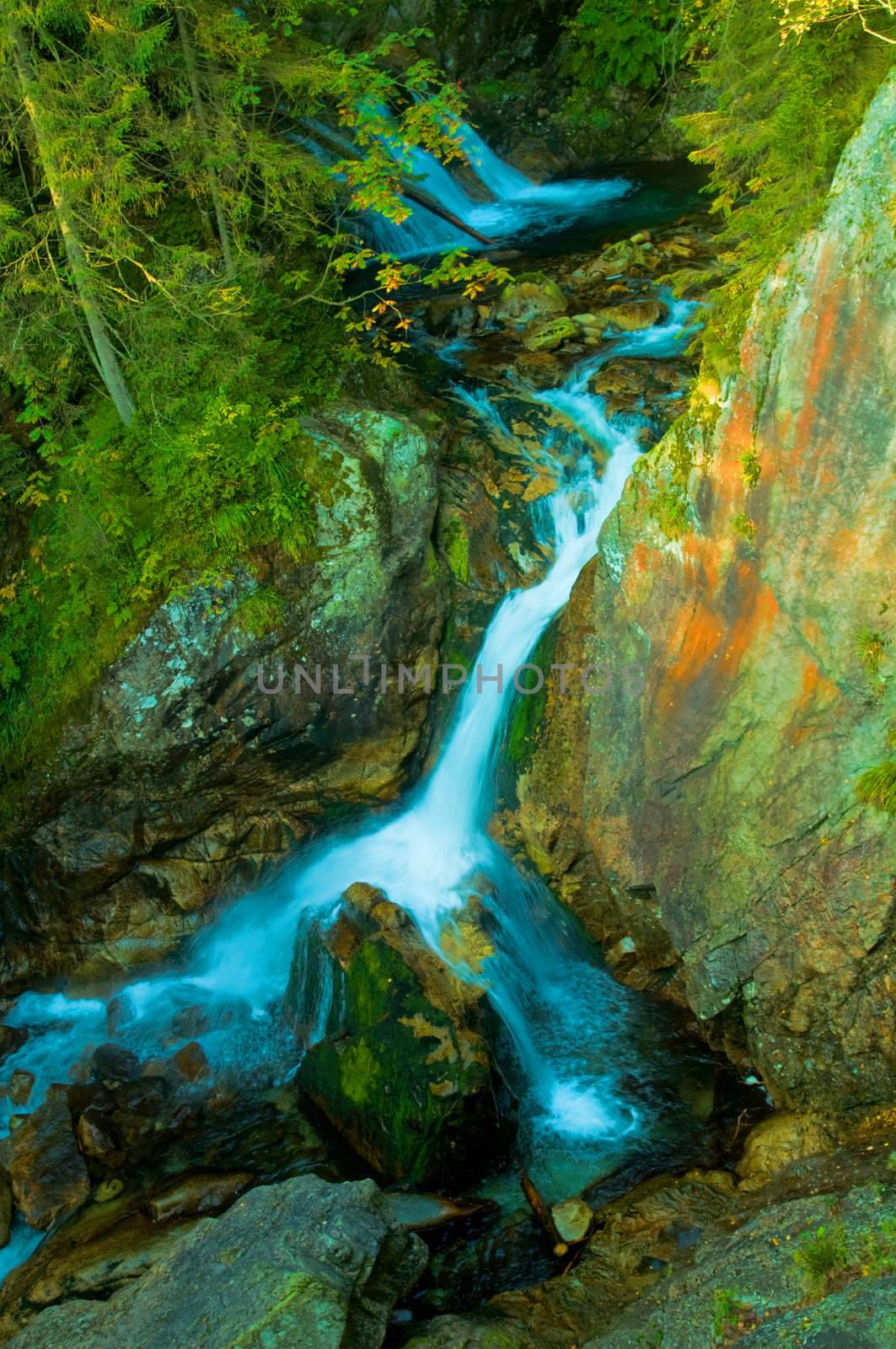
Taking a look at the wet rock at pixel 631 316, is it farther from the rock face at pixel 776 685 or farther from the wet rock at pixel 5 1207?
the wet rock at pixel 5 1207

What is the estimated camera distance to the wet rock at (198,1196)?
7.00 metres

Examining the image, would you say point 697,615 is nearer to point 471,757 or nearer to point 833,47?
point 471,757

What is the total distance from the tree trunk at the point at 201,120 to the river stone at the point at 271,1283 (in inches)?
330

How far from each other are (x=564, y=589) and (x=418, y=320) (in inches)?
198

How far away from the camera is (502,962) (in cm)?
820

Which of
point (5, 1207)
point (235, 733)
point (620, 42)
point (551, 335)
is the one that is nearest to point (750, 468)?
point (235, 733)

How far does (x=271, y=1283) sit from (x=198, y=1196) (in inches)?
96.9


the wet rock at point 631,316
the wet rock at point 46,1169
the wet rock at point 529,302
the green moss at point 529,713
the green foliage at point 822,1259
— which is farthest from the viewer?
the wet rock at point 529,302

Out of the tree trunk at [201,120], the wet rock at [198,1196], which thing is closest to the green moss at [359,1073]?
the wet rock at [198,1196]

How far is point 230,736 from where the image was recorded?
353 inches

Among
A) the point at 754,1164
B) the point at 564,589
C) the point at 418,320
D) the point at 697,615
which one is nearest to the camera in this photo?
the point at 754,1164

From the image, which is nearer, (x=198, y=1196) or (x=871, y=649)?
(x=871, y=649)

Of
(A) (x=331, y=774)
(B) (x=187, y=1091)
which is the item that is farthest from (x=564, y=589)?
(B) (x=187, y=1091)

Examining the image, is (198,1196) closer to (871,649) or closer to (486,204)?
(871,649)
